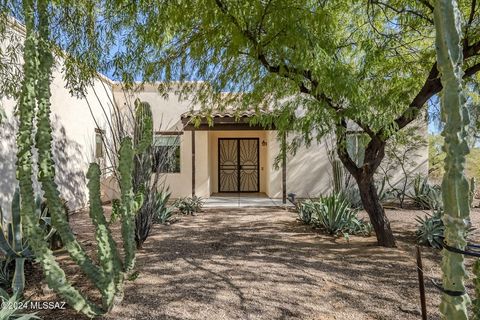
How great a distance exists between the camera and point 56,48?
464 cm

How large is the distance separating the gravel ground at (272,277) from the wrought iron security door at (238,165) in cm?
782

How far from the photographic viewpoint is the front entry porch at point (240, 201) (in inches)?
461

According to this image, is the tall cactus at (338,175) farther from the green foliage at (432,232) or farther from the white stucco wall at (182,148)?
the white stucco wall at (182,148)

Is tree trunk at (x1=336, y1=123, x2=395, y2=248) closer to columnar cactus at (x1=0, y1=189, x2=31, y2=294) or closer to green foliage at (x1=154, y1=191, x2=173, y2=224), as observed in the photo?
green foliage at (x1=154, y1=191, x2=173, y2=224)

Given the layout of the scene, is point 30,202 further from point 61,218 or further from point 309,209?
point 309,209

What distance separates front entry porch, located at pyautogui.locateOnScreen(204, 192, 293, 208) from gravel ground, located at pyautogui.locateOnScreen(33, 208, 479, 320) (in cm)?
414

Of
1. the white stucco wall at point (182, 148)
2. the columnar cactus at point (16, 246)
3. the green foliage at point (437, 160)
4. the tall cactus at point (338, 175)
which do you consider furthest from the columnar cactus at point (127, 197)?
the green foliage at point (437, 160)

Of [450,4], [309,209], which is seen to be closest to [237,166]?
[309,209]

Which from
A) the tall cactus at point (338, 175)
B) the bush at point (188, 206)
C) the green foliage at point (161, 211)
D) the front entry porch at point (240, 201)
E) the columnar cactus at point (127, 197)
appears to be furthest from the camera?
the front entry porch at point (240, 201)

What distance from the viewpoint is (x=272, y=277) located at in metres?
4.55

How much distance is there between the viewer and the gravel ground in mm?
3572

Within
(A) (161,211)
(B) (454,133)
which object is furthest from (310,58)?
(A) (161,211)

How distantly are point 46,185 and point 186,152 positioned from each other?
10440 millimetres

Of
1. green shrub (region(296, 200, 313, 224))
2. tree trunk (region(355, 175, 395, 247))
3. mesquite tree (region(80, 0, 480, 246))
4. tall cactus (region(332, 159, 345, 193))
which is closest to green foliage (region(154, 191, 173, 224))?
mesquite tree (region(80, 0, 480, 246))
